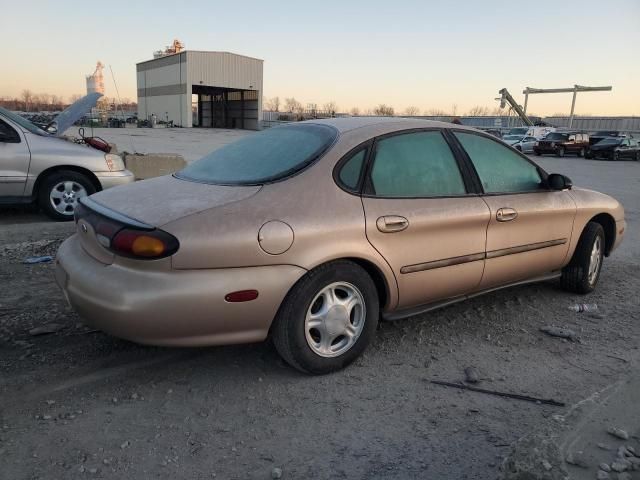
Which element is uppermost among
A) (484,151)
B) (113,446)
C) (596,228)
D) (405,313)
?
(484,151)

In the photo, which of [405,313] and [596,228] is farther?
[596,228]

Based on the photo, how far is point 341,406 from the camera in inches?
114

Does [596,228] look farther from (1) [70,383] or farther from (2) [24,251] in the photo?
(2) [24,251]

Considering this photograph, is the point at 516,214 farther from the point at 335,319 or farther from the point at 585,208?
the point at 335,319

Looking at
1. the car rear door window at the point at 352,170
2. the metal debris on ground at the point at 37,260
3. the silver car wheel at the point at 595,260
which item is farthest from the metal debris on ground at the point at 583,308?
the metal debris on ground at the point at 37,260

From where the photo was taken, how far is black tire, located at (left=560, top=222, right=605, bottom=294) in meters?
4.72

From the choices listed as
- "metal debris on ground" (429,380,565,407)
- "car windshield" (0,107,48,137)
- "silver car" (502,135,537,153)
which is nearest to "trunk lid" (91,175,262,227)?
"metal debris on ground" (429,380,565,407)

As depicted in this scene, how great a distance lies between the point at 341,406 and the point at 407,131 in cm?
188

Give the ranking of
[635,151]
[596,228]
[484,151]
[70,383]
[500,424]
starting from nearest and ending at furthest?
[500,424] → [70,383] → [484,151] → [596,228] → [635,151]

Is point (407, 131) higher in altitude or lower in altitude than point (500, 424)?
higher

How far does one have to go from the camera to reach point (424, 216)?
3441 millimetres

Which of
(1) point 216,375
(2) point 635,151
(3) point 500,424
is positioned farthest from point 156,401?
(2) point 635,151

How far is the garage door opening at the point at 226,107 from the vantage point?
63847mm

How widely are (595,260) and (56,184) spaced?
21.1 ft
